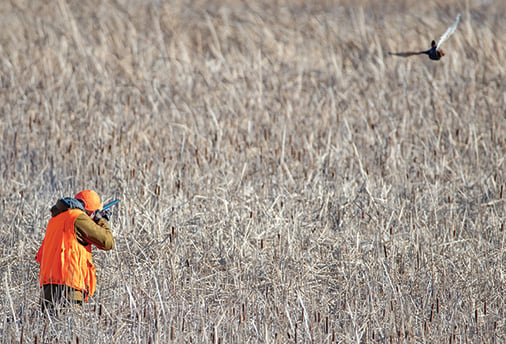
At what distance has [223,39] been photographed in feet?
31.5

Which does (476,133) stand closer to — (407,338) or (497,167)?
(497,167)

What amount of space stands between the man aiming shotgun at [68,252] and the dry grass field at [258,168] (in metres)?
0.16

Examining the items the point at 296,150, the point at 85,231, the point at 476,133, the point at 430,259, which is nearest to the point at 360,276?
the point at 430,259

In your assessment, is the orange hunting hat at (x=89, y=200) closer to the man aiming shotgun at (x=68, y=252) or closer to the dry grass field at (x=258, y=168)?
the man aiming shotgun at (x=68, y=252)

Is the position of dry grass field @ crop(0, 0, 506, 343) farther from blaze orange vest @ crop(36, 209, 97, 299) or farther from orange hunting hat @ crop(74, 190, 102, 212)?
orange hunting hat @ crop(74, 190, 102, 212)

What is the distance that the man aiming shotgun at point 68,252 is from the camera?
433cm

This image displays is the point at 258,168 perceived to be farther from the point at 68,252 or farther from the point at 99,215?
the point at 68,252

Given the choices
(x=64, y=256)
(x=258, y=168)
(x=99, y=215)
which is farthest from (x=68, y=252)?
(x=258, y=168)

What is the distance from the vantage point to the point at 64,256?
14.3ft

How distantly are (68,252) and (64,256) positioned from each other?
0.03m

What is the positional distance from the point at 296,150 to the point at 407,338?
3.39m

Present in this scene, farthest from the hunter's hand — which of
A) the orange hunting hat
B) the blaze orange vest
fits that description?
the blaze orange vest

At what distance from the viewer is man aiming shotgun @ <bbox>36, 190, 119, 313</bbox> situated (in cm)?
433

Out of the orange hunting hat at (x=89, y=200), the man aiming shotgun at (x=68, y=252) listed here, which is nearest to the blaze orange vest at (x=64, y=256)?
the man aiming shotgun at (x=68, y=252)
